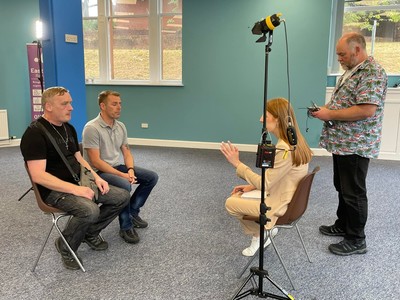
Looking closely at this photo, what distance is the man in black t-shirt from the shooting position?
2164mm

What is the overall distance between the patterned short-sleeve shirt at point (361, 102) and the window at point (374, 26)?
3.54 meters

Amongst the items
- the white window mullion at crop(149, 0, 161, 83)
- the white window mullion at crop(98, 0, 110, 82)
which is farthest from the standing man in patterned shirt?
the white window mullion at crop(98, 0, 110, 82)

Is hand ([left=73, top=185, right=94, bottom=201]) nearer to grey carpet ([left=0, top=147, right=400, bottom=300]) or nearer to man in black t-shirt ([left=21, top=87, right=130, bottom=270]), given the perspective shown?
man in black t-shirt ([left=21, top=87, right=130, bottom=270])

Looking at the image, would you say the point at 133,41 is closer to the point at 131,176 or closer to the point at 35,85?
the point at 35,85

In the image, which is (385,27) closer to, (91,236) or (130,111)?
(130,111)

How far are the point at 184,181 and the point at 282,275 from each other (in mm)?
2213

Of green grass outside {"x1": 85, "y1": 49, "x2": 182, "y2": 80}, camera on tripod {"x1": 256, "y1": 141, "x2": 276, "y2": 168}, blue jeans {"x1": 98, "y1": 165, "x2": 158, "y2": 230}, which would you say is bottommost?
blue jeans {"x1": 98, "y1": 165, "x2": 158, "y2": 230}

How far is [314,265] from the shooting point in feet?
7.95

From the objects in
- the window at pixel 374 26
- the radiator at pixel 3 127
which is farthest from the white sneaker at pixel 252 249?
the radiator at pixel 3 127

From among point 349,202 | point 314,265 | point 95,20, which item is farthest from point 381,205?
point 95,20

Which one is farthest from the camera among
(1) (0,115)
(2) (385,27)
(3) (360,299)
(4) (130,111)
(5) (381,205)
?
(4) (130,111)

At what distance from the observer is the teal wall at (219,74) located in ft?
18.3

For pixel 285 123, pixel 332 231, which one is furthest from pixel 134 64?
pixel 285 123

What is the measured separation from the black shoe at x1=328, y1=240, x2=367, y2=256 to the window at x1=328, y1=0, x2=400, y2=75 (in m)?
3.84
